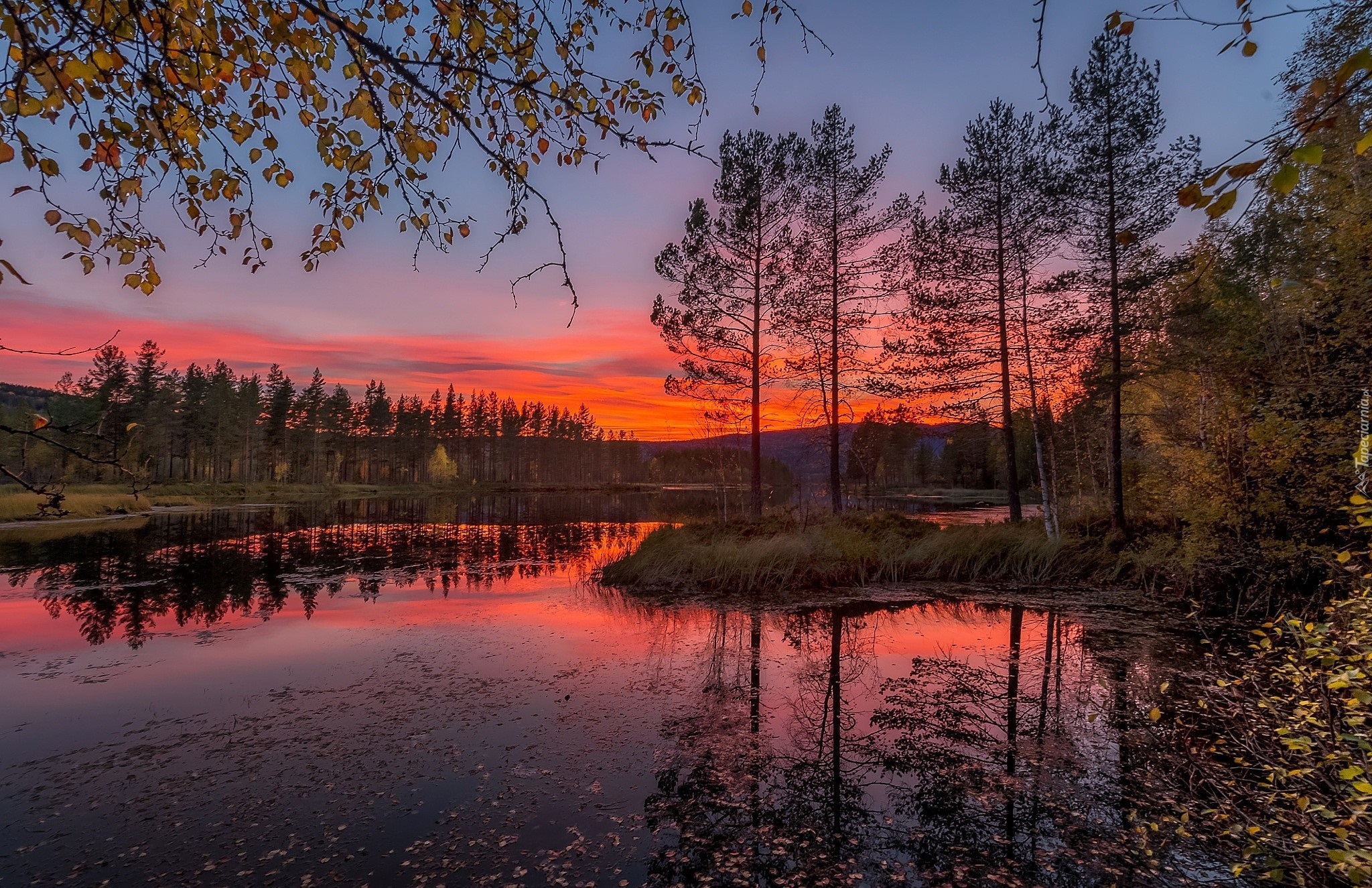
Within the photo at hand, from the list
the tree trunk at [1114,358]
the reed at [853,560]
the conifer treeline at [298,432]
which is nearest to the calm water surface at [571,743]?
the reed at [853,560]

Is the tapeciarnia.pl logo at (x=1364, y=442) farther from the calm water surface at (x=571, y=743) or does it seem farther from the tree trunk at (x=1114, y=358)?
the tree trunk at (x=1114, y=358)

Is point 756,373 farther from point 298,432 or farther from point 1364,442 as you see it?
point 298,432

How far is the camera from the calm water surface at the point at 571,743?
13.3 ft

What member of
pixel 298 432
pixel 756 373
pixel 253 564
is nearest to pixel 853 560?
pixel 756 373

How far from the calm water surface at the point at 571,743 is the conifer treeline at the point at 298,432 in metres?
28.4

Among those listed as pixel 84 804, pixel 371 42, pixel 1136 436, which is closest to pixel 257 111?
pixel 371 42

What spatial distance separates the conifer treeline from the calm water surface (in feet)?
93.1

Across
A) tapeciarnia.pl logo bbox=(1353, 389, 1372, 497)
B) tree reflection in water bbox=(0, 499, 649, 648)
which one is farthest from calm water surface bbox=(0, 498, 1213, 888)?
tapeciarnia.pl logo bbox=(1353, 389, 1372, 497)

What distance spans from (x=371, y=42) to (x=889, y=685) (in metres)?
7.81

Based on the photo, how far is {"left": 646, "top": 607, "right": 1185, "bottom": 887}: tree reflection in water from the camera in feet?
13.0

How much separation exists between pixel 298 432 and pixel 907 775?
84.0 m

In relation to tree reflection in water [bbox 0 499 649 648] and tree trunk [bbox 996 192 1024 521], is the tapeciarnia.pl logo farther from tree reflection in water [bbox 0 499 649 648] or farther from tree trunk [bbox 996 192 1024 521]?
tree reflection in water [bbox 0 499 649 648]

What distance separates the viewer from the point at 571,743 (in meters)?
5.90

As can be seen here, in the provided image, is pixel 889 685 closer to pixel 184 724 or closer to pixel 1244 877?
pixel 1244 877
